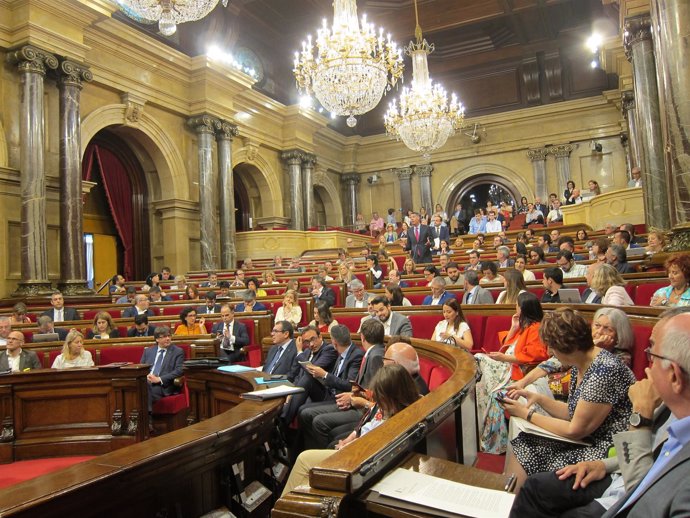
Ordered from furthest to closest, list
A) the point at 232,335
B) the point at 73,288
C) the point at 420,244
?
the point at 420,244
the point at 73,288
the point at 232,335

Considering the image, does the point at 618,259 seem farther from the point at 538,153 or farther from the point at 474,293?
the point at 538,153

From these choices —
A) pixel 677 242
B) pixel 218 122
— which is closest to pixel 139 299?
pixel 677 242

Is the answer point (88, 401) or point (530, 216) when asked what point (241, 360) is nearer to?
point (88, 401)

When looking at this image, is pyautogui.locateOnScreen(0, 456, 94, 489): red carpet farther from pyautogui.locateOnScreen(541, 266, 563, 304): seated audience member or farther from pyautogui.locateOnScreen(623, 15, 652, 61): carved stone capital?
pyautogui.locateOnScreen(623, 15, 652, 61): carved stone capital

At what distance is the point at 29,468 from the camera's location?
3641 mm

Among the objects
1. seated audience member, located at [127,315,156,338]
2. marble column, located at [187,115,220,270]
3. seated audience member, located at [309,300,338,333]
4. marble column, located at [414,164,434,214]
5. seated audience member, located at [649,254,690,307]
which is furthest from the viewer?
marble column, located at [414,164,434,214]

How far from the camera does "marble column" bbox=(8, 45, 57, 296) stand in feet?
29.0

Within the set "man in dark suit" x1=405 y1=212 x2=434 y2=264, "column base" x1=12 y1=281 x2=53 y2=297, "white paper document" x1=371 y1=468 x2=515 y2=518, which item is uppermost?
"man in dark suit" x1=405 y1=212 x2=434 y2=264

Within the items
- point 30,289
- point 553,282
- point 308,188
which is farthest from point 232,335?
point 308,188

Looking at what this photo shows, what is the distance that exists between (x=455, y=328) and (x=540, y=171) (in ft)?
48.4

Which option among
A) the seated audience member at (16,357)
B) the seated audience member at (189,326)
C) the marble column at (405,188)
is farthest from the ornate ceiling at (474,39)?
the seated audience member at (16,357)

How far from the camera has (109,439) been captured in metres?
3.83

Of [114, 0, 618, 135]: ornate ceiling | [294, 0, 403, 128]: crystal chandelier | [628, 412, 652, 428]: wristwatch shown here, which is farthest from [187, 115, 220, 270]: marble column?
[628, 412, 652, 428]: wristwatch

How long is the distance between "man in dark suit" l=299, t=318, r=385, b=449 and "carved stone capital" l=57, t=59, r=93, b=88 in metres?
8.80
